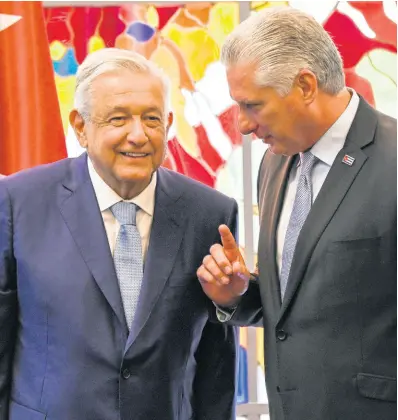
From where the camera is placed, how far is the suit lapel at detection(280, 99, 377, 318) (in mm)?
2023

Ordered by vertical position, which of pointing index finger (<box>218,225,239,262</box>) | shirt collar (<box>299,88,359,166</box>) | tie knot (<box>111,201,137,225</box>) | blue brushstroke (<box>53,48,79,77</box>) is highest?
blue brushstroke (<box>53,48,79,77</box>)

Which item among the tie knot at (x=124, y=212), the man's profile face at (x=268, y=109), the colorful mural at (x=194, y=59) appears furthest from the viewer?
the colorful mural at (x=194, y=59)

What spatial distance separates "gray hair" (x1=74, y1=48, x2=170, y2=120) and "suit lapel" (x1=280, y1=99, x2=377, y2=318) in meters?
0.51

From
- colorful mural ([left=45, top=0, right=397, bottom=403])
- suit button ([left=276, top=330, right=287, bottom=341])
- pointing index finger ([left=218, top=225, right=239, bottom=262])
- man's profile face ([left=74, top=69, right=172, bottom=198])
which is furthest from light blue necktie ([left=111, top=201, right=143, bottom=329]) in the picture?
colorful mural ([left=45, top=0, right=397, bottom=403])

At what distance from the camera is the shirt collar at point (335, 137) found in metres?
2.11

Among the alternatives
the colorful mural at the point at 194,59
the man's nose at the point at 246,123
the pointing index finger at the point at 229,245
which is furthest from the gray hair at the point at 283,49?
the colorful mural at the point at 194,59

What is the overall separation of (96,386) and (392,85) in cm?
225

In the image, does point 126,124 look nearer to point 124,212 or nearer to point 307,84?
point 124,212

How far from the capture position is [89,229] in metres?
2.19

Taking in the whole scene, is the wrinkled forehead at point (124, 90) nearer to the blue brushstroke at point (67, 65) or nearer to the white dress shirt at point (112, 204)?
the white dress shirt at point (112, 204)

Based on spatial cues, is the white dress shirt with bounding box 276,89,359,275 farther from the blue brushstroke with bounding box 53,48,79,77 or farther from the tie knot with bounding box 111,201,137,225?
the blue brushstroke with bounding box 53,48,79,77

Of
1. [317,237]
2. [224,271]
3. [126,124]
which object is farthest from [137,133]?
[317,237]

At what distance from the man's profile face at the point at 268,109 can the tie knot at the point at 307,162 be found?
0.03m

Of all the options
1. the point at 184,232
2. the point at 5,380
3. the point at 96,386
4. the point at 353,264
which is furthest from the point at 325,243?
the point at 5,380
